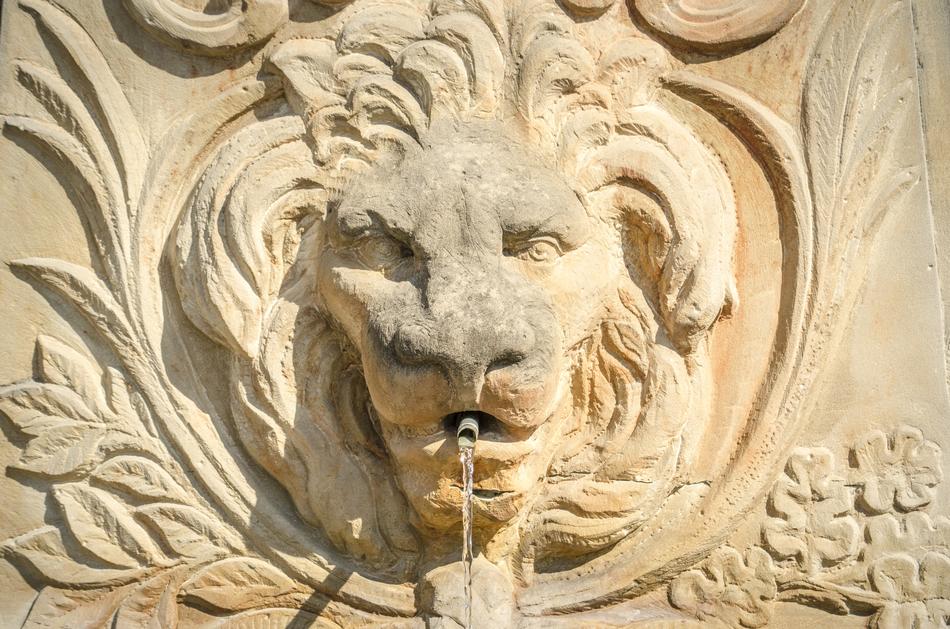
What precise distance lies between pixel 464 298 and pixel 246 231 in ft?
1.49

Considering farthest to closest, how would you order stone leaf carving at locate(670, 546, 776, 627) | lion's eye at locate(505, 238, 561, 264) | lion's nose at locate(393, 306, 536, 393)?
1. stone leaf carving at locate(670, 546, 776, 627)
2. lion's eye at locate(505, 238, 561, 264)
3. lion's nose at locate(393, 306, 536, 393)

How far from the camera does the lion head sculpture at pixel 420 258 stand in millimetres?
2039

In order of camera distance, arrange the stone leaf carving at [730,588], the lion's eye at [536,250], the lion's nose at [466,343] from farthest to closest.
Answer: the stone leaf carving at [730,588]
the lion's eye at [536,250]
the lion's nose at [466,343]

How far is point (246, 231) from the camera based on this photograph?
210cm

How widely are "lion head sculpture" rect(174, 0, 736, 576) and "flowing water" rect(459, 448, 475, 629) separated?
1.1 inches

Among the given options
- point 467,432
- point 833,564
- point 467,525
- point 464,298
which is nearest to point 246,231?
point 464,298

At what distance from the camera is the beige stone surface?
210 cm

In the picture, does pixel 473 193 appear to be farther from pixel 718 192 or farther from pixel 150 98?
pixel 150 98

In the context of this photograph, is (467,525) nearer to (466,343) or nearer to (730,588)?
(466,343)

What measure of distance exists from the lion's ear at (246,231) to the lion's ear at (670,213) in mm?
544

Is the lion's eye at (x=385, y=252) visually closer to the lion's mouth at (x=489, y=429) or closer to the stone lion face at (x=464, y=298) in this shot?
the stone lion face at (x=464, y=298)

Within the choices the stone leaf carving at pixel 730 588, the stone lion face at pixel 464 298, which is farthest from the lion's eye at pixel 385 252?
the stone leaf carving at pixel 730 588

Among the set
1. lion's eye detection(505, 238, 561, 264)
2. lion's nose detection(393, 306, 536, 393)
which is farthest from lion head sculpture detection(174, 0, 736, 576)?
lion's nose detection(393, 306, 536, 393)

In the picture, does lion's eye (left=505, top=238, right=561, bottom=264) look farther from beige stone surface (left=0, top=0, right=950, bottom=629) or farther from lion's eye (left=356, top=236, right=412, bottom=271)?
lion's eye (left=356, top=236, right=412, bottom=271)
